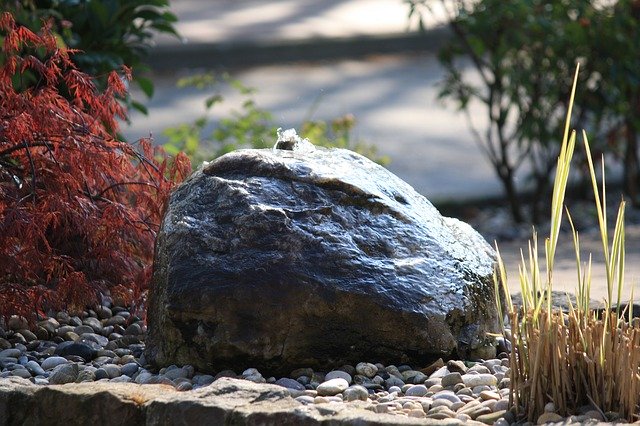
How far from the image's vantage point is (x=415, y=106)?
1080 centimetres

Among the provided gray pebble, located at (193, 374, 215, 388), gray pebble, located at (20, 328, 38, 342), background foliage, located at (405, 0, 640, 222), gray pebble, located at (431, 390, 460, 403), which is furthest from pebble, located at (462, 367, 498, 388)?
background foliage, located at (405, 0, 640, 222)

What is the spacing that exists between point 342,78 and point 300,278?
9108 millimetres

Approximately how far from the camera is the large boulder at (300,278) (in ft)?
10.8

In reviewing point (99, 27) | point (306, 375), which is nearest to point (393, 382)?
point (306, 375)

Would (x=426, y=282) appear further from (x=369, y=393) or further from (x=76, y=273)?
(x=76, y=273)

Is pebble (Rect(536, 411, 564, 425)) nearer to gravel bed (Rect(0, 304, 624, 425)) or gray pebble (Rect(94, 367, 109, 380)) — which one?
gravel bed (Rect(0, 304, 624, 425))

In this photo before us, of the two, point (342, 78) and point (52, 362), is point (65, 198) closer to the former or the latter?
point (52, 362)

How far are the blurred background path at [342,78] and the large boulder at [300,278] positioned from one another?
206 centimetres

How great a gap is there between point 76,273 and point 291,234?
2.64ft

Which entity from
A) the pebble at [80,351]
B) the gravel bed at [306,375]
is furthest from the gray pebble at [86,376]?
the pebble at [80,351]

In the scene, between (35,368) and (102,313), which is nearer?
(35,368)

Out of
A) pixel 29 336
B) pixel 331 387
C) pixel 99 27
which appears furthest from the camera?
pixel 99 27

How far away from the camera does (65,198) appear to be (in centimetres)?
376

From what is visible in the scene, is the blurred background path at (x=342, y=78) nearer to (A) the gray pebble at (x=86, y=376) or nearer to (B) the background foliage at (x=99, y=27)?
(B) the background foliage at (x=99, y=27)
